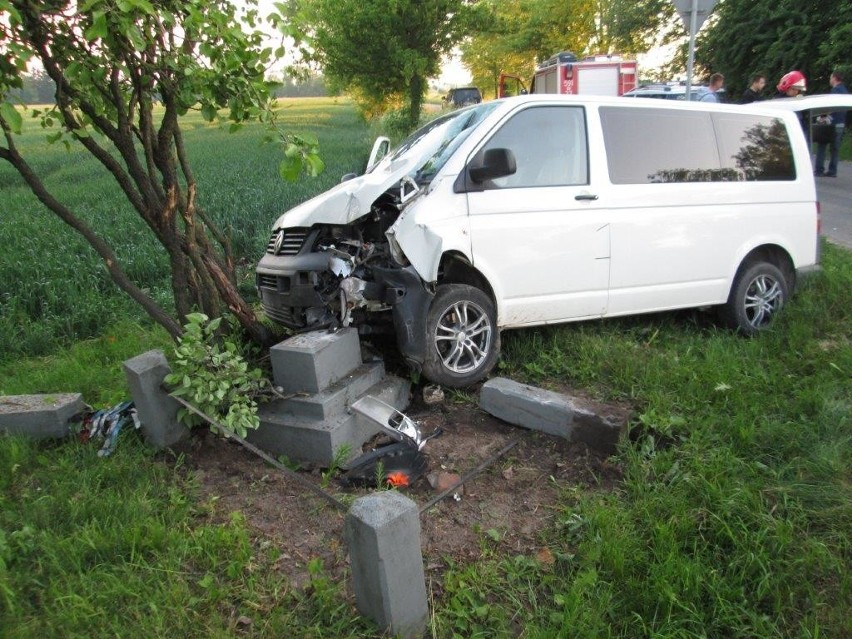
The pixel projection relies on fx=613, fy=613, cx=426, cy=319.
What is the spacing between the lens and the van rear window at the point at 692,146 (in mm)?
4676

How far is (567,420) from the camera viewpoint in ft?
11.7

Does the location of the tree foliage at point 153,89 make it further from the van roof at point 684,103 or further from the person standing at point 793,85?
the person standing at point 793,85

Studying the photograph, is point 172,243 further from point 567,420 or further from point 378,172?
point 567,420

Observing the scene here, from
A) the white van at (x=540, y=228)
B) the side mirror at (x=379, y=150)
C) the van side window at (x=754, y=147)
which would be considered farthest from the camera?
the side mirror at (x=379, y=150)

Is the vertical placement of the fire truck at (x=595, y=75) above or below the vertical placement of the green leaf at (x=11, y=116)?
above

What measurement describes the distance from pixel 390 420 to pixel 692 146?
134 inches

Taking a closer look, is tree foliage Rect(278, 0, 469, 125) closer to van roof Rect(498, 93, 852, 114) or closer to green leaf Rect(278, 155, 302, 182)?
van roof Rect(498, 93, 852, 114)

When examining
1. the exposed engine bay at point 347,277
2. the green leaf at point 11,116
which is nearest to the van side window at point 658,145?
the exposed engine bay at point 347,277

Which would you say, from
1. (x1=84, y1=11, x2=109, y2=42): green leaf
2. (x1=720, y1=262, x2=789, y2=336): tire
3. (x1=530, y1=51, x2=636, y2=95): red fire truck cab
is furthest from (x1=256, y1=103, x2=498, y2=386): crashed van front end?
(x1=530, y1=51, x2=636, y2=95): red fire truck cab

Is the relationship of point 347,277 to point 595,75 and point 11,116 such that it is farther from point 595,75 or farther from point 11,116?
point 595,75

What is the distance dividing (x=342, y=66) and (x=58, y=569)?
17.0 metres

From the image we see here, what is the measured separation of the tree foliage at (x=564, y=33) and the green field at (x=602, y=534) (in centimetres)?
1858

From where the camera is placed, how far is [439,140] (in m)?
4.63

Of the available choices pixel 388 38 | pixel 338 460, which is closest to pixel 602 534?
pixel 338 460
